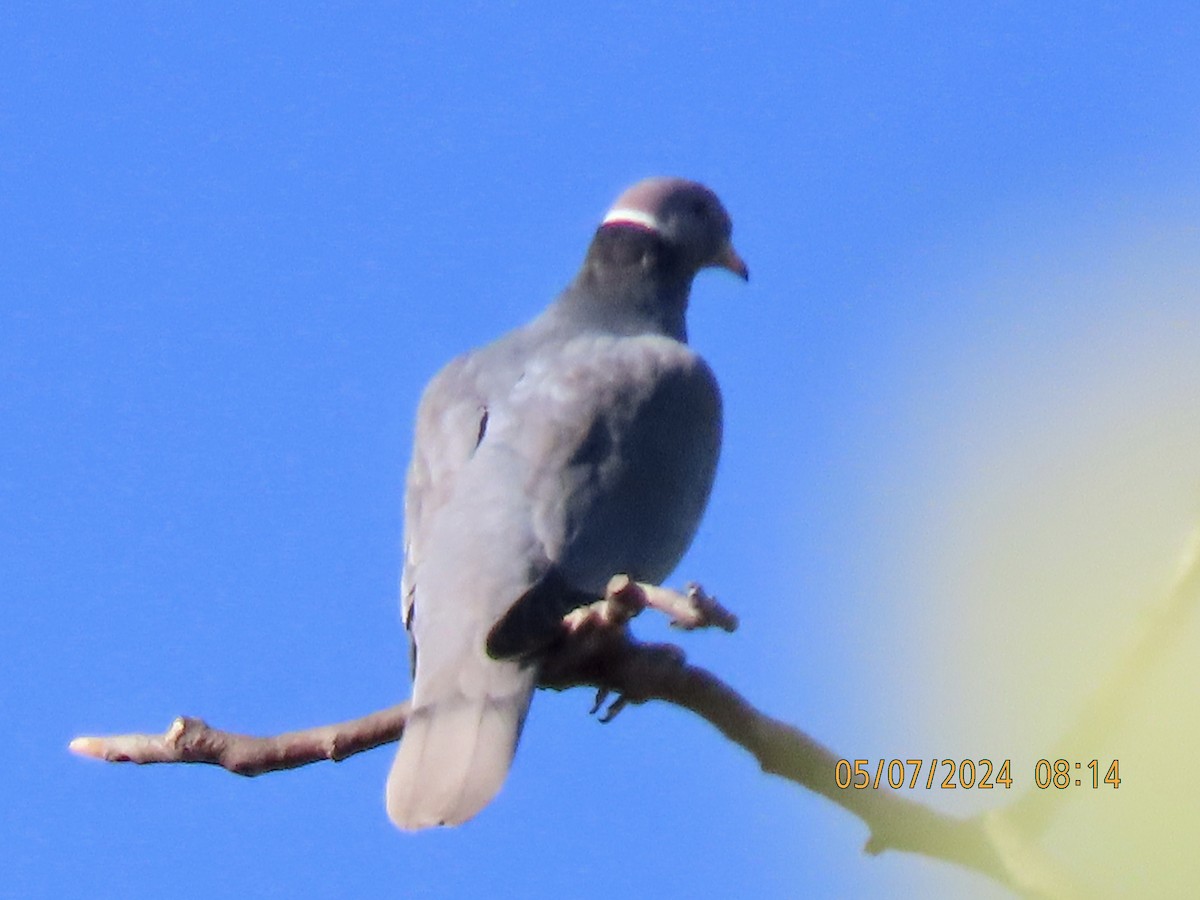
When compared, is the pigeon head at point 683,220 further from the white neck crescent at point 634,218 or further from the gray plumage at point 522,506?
the gray plumage at point 522,506

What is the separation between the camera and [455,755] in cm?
343

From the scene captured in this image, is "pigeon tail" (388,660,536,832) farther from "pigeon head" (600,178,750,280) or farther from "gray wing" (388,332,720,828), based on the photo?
"pigeon head" (600,178,750,280)

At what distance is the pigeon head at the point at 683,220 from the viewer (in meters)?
5.23

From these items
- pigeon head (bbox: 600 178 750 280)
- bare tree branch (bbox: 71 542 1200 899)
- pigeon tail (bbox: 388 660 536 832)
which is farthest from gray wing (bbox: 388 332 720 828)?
pigeon head (bbox: 600 178 750 280)

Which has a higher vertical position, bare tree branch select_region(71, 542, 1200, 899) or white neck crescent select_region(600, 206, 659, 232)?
white neck crescent select_region(600, 206, 659, 232)

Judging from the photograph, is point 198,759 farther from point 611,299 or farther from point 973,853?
point 611,299

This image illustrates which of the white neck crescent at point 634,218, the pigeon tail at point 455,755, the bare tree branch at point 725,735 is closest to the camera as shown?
the bare tree branch at point 725,735

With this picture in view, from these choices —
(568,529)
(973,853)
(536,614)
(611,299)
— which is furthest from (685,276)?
(973,853)

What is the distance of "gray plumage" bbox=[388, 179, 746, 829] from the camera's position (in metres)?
3.46

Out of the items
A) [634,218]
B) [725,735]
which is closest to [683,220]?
[634,218]

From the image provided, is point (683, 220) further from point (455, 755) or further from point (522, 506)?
point (455, 755)

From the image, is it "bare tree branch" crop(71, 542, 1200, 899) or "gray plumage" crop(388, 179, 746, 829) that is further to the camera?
"gray plumage" crop(388, 179, 746, 829)

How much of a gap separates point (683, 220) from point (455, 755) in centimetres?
231

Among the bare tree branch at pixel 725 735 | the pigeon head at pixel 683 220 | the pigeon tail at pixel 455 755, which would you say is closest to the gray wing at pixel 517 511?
the pigeon tail at pixel 455 755
